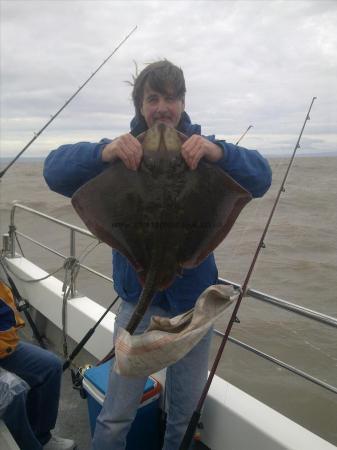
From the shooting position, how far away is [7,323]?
283 centimetres

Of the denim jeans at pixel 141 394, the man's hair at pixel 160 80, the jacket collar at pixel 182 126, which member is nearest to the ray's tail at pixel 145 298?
the denim jeans at pixel 141 394

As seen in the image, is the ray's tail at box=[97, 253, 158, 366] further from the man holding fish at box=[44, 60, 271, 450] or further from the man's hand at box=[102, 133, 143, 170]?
the man's hand at box=[102, 133, 143, 170]

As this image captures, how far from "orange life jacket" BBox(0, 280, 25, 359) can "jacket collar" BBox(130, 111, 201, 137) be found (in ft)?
5.18

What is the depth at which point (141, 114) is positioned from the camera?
7.59 ft

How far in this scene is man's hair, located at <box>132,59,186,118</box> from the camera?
7.10 ft

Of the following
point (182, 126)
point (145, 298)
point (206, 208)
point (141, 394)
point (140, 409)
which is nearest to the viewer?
point (145, 298)

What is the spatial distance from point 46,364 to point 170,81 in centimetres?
221

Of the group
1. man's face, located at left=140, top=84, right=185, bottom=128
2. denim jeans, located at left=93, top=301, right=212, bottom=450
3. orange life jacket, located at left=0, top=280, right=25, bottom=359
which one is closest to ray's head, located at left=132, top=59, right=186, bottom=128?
man's face, located at left=140, top=84, right=185, bottom=128

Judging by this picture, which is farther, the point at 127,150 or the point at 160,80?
the point at 160,80

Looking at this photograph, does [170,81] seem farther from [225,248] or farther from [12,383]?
[225,248]

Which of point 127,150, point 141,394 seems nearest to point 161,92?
point 127,150

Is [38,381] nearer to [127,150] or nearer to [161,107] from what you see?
[127,150]

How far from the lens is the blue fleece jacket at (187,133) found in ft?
6.71

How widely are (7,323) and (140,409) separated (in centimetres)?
114
